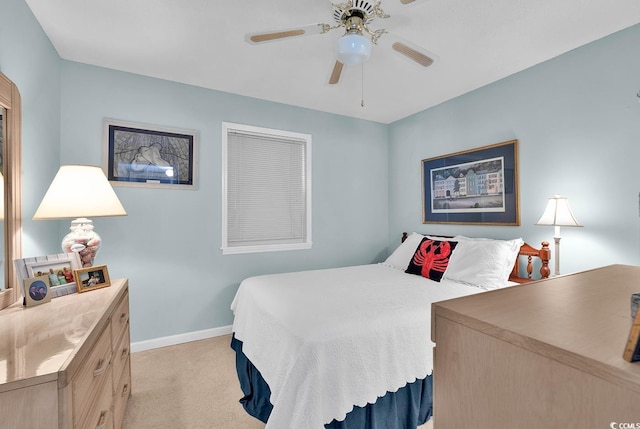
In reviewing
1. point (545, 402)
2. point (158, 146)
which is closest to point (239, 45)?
point (158, 146)

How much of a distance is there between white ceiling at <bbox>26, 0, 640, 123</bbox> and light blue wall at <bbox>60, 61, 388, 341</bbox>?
21 centimetres

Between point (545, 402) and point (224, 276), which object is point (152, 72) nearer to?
point (224, 276)

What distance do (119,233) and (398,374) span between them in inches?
102

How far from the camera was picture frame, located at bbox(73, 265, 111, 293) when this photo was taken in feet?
5.13

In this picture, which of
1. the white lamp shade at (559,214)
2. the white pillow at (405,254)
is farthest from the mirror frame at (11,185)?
the white lamp shade at (559,214)

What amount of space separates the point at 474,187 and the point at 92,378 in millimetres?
3320

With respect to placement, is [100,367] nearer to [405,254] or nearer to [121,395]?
[121,395]

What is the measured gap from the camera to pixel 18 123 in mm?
1602

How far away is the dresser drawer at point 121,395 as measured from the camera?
1569mm

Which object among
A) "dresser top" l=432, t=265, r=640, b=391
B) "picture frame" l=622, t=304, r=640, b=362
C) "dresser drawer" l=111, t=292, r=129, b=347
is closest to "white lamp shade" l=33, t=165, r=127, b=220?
"dresser drawer" l=111, t=292, r=129, b=347

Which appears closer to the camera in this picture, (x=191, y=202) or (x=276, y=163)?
(x=191, y=202)

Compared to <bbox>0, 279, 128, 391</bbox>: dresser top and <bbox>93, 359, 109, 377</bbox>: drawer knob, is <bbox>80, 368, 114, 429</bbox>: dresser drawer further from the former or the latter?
<bbox>0, 279, 128, 391</bbox>: dresser top

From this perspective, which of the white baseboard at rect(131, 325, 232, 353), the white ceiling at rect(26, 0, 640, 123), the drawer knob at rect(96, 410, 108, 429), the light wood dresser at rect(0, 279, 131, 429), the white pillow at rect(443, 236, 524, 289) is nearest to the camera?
the light wood dresser at rect(0, 279, 131, 429)

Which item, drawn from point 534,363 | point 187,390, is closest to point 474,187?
point 534,363
